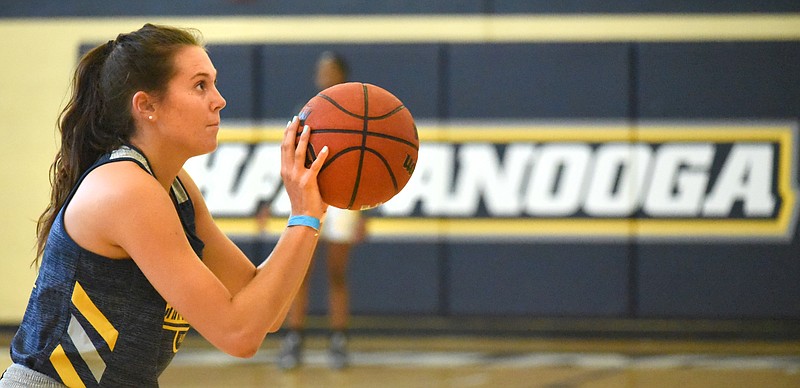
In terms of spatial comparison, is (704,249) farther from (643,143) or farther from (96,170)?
(96,170)

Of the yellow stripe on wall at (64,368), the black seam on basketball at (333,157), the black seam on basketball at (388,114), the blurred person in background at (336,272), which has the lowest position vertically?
the blurred person in background at (336,272)

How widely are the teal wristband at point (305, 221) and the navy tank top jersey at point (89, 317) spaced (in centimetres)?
28

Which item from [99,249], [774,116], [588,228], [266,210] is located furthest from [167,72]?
[774,116]

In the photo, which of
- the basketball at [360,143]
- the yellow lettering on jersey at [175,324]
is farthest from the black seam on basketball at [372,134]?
the yellow lettering on jersey at [175,324]

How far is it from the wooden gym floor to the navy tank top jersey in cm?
305

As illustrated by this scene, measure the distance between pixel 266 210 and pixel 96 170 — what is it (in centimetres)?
414

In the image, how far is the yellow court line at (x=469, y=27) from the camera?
609 centimetres

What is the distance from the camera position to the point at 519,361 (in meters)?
5.48

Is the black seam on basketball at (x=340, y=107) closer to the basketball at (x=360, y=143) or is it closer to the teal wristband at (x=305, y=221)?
the basketball at (x=360, y=143)

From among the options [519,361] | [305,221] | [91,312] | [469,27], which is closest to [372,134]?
[305,221]

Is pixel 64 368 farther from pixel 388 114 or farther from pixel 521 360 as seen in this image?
pixel 521 360

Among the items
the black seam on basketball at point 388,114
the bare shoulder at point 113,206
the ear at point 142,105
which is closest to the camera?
the bare shoulder at point 113,206

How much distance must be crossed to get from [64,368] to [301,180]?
54 centimetres

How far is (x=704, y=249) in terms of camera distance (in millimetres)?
6082
